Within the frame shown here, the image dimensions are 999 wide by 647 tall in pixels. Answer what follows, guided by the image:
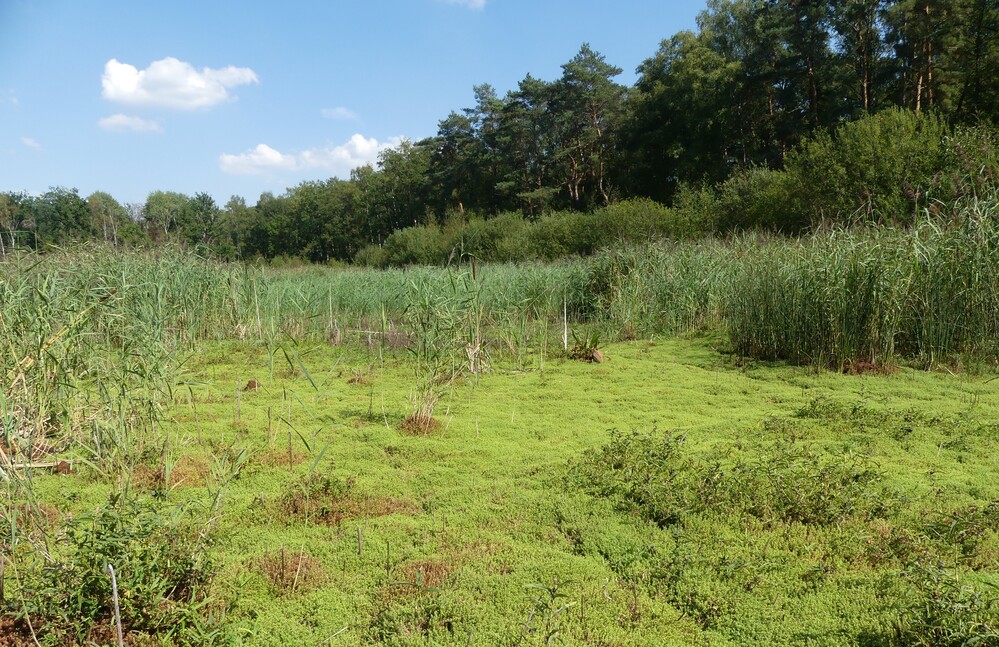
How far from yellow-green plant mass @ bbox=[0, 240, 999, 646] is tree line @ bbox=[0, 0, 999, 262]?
35.5ft

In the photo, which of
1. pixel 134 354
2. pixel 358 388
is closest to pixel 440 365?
pixel 358 388

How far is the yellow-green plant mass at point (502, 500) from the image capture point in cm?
207

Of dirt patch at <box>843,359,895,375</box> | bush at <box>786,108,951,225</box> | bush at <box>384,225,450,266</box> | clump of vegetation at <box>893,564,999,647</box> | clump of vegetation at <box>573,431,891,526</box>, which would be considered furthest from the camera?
bush at <box>384,225,450,266</box>

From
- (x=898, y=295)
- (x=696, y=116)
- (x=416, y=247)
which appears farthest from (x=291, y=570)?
(x=696, y=116)

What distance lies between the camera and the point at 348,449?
13.2 feet

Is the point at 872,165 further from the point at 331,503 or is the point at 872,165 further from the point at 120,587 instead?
the point at 120,587

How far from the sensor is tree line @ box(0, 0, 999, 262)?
21969mm

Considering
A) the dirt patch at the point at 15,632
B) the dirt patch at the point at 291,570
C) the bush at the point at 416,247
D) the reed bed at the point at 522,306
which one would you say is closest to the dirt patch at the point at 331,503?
the dirt patch at the point at 291,570

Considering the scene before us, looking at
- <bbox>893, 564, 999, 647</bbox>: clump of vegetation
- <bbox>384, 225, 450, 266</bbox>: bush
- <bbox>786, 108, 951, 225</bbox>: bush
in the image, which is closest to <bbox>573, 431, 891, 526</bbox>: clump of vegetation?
<bbox>893, 564, 999, 647</bbox>: clump of vegetation

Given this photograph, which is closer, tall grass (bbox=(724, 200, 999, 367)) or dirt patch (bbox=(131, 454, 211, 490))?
dirt patch (bbox=(131, 454, 211, 490))

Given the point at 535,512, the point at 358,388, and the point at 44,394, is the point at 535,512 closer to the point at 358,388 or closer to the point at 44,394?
the point at 44,394

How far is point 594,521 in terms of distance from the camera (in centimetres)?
290

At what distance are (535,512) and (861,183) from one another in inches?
580

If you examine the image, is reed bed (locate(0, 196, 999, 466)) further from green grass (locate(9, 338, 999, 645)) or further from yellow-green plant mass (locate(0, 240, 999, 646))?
green grass (locate(9, 338, 999, 645))
